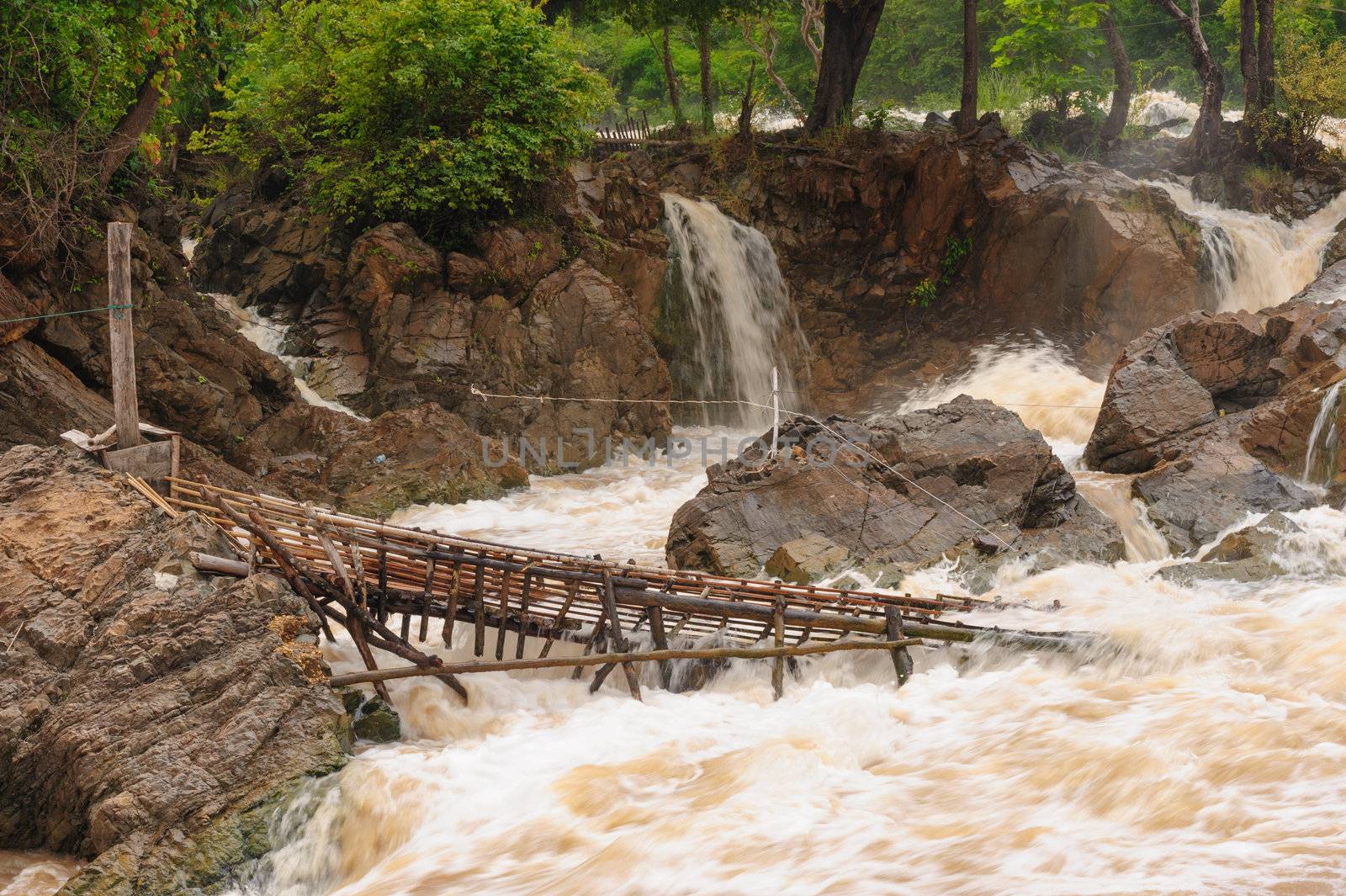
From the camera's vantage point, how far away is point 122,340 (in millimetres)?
7203

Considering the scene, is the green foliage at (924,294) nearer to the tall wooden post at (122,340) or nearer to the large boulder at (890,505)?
the large boulder at (890,505)

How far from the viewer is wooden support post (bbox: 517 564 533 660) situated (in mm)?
6832

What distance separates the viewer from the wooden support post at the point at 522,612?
6.83m

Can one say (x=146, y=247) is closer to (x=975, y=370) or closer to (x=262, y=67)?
(x=262, y=67)

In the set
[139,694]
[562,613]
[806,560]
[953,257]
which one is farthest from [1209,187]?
[139,694]

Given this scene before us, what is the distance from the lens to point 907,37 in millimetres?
30922

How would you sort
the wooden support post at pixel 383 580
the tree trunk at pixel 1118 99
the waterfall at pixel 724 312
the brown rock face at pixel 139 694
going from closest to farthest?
the brown rock face at pixel 139 694, the wooden support post at pixel 383 580, the waterfall at pixel 724 312, the tree trunk at pixel 1118 99

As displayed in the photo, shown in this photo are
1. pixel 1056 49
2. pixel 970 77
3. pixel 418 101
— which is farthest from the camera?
pixel 1056 49

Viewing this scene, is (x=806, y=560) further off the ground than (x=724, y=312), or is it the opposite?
(x=724, y=312)

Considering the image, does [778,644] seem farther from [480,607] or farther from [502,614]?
[480,607]

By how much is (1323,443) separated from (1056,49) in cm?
1566

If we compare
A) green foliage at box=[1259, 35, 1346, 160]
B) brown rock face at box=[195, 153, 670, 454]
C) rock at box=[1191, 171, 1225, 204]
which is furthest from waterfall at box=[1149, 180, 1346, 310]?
brown rock face at box=[195, 153, 670, 454]

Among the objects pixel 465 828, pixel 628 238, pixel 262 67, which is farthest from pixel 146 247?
pixel 465 828

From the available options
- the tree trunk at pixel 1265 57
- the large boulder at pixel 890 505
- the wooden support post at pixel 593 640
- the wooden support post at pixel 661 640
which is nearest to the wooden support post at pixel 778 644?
the wooden support post at pixel 661 640
